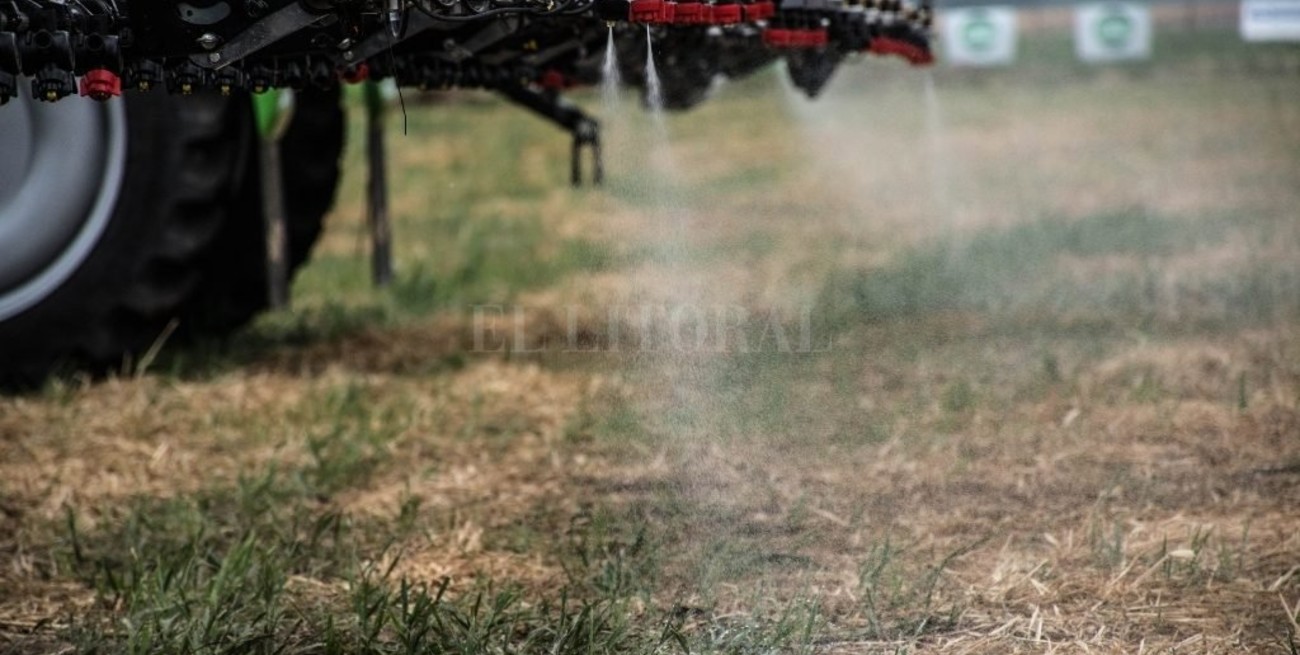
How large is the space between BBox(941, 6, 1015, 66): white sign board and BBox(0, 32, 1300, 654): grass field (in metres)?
9.91

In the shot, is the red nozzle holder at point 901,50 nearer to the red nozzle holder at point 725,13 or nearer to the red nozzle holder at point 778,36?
the red nozzle holder at point 778,36

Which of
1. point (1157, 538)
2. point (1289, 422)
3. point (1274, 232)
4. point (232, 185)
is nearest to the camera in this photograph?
point (1157, 538)

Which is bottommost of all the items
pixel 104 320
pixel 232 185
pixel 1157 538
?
pixel 1157 538

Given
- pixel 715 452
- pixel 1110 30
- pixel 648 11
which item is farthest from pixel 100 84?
pixel 1110 30

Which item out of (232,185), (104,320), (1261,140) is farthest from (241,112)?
(1261,140)

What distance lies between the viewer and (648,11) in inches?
148

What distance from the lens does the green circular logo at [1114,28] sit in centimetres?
1998

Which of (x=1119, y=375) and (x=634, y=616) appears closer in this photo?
(x=634, y=616)

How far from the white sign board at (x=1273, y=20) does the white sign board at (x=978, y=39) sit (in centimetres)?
511

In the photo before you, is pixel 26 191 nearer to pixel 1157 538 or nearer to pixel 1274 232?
pixel 1157 538

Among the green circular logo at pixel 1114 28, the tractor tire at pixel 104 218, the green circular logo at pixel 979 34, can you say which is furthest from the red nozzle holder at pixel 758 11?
the green circular logo at pixel 1114 28

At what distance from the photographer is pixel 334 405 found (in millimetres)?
5562

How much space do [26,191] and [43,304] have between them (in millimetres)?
378

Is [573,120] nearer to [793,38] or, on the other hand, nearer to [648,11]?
[793,38]
